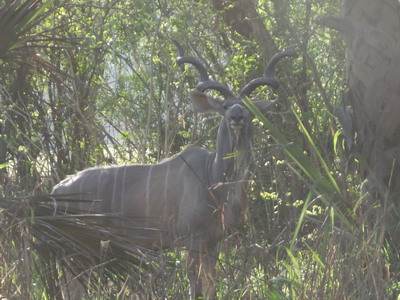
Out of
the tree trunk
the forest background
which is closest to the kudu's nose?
the forest background

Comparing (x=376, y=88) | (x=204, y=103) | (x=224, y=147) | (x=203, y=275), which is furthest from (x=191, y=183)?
(x=376, y=88)

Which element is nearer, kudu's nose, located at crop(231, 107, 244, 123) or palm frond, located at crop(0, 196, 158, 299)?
palm frond, located at crop(0, 196, 158, 299)

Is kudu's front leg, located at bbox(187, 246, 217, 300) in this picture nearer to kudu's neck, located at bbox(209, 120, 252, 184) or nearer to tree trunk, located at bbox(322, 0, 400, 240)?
tree trunk, located at bbox(322, 0, 400, 240)

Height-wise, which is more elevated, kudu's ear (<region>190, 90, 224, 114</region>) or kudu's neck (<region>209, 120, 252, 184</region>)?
kudu's ear (<region>190, 90, 224, 114</region>)

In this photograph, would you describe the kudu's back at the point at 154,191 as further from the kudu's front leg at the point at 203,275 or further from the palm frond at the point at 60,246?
the palm frond at the point at 60,246

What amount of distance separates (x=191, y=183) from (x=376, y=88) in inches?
84.2

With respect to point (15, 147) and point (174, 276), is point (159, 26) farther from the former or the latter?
point (174, 276)

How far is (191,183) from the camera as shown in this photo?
5.36 m

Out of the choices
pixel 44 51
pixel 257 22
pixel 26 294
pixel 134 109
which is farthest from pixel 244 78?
pixel 26 294

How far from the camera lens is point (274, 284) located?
11.1 feet

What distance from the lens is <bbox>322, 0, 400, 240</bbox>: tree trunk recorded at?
132 inches

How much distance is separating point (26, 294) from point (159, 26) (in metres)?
3.75

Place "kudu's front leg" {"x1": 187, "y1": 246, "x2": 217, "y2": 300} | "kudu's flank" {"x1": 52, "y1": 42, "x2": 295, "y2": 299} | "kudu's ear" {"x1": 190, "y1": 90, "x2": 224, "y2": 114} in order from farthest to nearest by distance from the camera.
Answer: "kudu's ear" {"x1": 190, "y1": 90, "x2": 224, "y2": 114} < "kudu's flank" {"x1": 52, "y1": 42, "x2": 295, "y2": 299} < "kudu's front leg" {"x1": 187, "y1": 246, "x2": 217, "y2": 300}

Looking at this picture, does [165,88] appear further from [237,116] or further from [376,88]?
[376,88]
